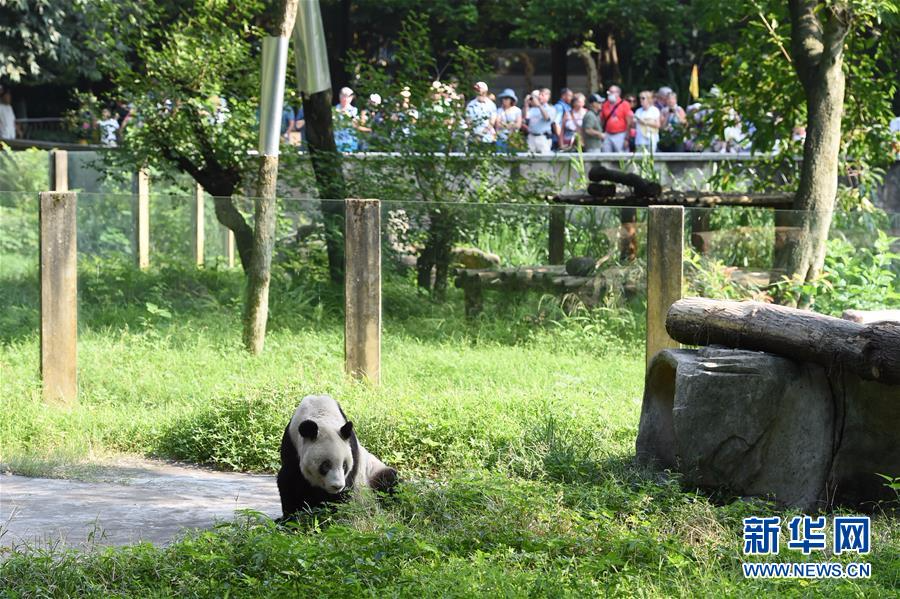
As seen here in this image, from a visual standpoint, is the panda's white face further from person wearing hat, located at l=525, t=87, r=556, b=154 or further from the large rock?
person wearing hat, located at l=525, t=87, r=556, b=154

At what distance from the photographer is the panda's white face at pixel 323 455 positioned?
5.95 m

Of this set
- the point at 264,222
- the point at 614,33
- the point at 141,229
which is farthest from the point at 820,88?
the point at 614,33

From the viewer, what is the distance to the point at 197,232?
35.1ft

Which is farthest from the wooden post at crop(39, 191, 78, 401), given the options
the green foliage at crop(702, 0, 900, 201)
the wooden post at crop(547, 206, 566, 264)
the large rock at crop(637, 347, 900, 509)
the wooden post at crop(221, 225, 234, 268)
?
the green foliage at crop(702, 0, 900, 201)

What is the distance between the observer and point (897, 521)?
20.9 feet

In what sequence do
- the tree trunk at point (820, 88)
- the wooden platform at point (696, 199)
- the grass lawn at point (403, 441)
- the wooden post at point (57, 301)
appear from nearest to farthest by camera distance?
the grass lawn at point (403, 441) → the wooden post at point (57, 301) → the tree trunk at point (820, 88) → the wooden platform at point (696, 199)

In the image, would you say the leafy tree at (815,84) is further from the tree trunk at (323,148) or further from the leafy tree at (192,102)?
the leafy tree at (192,102)

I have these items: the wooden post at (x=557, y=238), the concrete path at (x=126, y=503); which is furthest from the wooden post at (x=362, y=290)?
the concrete path at (x=126, y=503)

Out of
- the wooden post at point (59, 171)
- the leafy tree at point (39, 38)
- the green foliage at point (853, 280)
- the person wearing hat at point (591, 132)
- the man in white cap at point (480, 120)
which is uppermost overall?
the leafy tree at point (39, 38)

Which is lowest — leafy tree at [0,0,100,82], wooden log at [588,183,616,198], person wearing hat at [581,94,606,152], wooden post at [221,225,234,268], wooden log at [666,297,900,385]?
wooden log at [666,297,900,385]

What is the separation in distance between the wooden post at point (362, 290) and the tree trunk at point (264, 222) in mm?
942
